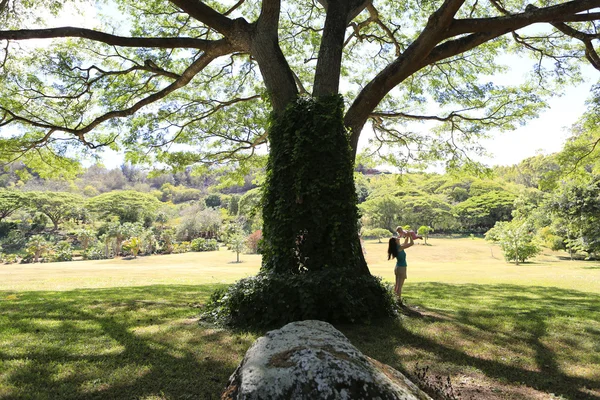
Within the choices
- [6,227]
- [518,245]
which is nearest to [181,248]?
[6,227]

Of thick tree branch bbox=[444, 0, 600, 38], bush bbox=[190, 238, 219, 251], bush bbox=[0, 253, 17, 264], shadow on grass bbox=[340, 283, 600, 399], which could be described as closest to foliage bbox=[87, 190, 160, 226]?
bush bbox=[190, 238, 219, 251]

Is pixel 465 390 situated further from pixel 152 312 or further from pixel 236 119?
pixel 236 119

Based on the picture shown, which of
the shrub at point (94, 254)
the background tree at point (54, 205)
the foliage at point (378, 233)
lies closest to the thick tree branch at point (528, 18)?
the shrub at point (94, 254)

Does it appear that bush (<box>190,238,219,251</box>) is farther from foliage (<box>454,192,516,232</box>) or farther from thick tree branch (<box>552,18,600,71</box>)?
thick tree branch (<box>552,18,600,71</box>)

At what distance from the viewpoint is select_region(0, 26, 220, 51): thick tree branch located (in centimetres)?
580

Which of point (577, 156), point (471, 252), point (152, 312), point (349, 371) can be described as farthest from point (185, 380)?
point (471, 252)

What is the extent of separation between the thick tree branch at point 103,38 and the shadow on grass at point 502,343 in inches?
238

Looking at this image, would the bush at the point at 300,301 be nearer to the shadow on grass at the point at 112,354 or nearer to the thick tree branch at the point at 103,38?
the shadow on grass at the point at 112,354

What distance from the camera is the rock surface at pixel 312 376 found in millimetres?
1884

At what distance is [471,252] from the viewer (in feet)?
120

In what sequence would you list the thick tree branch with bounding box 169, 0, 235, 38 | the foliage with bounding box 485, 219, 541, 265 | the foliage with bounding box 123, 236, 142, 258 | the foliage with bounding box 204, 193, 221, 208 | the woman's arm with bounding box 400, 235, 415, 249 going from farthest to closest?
the foliage with bounding box 204, 193, 221, 208
the foliage with bounding box 123, 236, 142, 258
the foliage with bounding box 485, 219, 541, 265
the woman's arm with bounding box 400, 235, 415, 249
the thick tree branch with bounding box 169, 0, 235, 38

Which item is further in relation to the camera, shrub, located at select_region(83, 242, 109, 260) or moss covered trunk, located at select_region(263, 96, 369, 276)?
shrub, located at select_region(83, 242, 109, 260)

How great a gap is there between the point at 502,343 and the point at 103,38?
821 cm

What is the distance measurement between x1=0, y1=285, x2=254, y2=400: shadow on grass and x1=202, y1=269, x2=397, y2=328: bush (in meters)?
0.52
